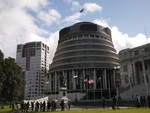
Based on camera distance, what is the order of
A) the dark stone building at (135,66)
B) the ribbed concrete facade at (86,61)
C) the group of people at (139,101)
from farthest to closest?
the ribbed concrete facade at (86,61) < the dark stone building at (135,66) < the group of people at (139,101)

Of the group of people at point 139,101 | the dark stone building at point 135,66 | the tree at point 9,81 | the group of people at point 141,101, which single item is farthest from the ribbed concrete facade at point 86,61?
the group of people at point 139,101

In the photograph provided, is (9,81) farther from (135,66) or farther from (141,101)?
(135,66)

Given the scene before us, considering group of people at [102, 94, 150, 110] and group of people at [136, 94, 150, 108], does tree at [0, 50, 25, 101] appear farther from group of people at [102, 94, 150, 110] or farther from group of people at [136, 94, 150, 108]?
group of people at [136, 94, 150, 108]

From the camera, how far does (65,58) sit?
104812 mm

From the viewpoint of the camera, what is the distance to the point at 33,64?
583 ft

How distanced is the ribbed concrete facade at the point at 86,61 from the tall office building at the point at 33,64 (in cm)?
6002

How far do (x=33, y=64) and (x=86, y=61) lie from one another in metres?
89.2

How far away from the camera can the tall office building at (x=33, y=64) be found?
554 feet

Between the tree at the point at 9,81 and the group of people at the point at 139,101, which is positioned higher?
the tree at the point at 9,81

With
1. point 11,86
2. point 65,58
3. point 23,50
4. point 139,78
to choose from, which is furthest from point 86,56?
point 23,50

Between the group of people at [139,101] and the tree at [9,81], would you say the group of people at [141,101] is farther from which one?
the tree at [9,81]

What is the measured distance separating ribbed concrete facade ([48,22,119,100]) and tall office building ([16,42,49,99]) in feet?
197

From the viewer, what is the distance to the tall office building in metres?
169

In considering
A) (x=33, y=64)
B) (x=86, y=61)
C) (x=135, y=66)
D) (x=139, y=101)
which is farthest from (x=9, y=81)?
(x=33, y=64)
